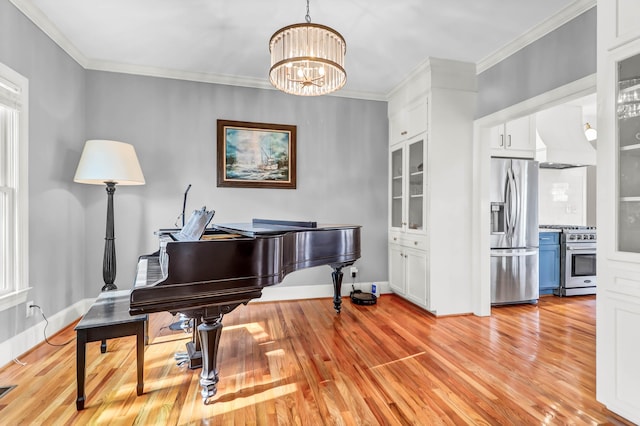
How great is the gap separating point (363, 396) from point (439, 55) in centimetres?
315

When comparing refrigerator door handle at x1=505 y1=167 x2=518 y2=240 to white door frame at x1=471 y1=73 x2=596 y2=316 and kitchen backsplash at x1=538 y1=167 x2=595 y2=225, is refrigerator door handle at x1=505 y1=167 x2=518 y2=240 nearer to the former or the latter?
white door frame at x1=471 y1=73 x2=596 y2=316

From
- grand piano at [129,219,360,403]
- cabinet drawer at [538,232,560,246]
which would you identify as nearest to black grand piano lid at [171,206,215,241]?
grand piano at [129,219,360,403]

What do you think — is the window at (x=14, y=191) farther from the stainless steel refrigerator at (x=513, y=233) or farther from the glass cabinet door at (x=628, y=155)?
the stainless steel refrigerator at (x=513, y=233)

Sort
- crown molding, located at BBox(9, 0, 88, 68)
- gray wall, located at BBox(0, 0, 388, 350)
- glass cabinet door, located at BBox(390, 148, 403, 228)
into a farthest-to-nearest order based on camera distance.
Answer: glass cabinet door, located at BBox(390, 148, 403, 228) < gray wall, located at BBox(0, 0, 388, 350) < crown molding, located at BBox(9, 0, 88, 68)

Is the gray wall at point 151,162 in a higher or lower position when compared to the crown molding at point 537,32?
lower

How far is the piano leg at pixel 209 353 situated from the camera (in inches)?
70.8

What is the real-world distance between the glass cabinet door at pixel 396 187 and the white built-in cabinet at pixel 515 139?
109 cm

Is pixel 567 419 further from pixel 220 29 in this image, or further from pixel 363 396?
pixel 220 29

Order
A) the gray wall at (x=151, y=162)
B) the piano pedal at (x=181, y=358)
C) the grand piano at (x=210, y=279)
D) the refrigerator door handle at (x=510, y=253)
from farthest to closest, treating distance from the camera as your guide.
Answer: the refrigerator door handle at (x=510, y=253) → the gray wall at (x=151, y=162) → the piano pedal at (x=181, y=358) → the grand piano at (x=210, y=279)

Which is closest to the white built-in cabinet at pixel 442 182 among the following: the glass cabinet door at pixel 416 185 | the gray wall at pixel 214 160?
the glass cabinet door at pixel 416 185

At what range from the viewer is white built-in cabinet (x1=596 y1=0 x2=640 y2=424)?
5.32ft

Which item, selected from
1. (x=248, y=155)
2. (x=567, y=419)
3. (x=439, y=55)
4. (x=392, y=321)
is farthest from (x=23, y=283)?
(x=439, y=55)

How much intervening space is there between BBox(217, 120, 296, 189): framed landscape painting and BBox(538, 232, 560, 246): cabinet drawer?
128 inches

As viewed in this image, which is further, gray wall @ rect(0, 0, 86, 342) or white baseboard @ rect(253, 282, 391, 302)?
white baseboard @ rect(253, 282, 391, 302)
